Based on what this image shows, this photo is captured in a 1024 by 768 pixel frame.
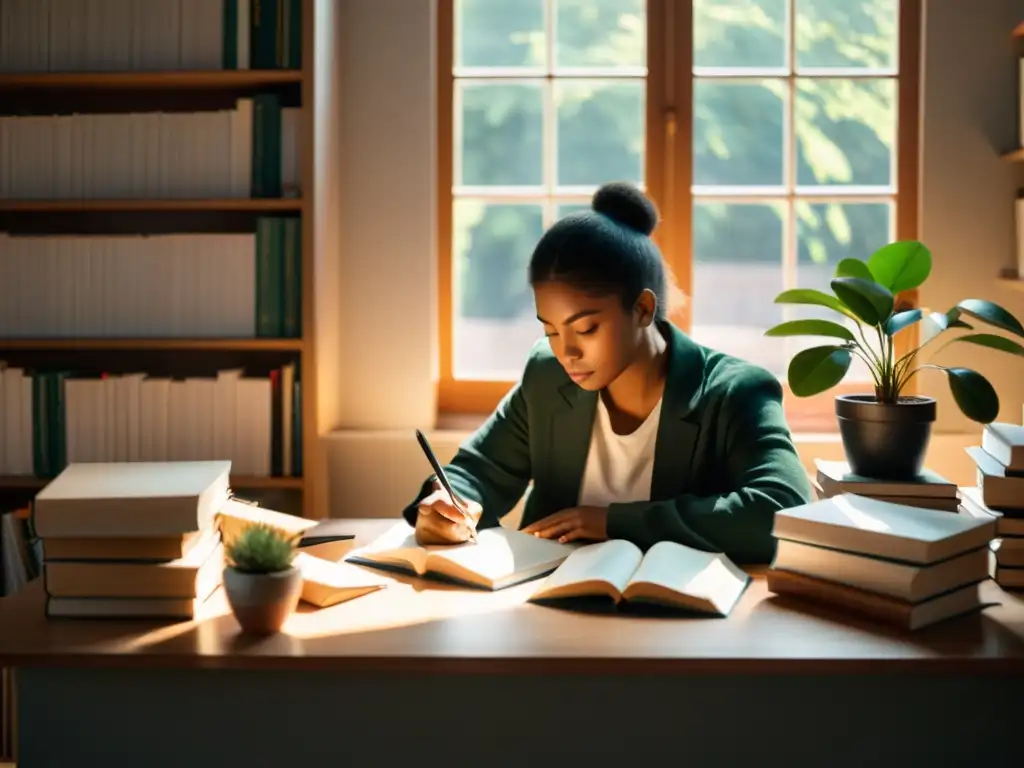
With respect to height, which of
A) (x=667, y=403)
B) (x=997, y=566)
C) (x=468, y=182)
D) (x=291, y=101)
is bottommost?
(x=997, y=566)

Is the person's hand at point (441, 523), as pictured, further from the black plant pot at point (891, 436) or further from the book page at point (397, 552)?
the black plant pot at point (891, 436)

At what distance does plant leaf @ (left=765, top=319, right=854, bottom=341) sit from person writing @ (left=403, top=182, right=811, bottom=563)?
0.18m

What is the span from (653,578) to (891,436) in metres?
0.65

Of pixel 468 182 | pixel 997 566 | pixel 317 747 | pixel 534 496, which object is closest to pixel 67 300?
pixel 468 182

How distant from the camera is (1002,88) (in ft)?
11.0

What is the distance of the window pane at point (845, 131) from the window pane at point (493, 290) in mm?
820

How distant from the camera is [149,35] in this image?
3287mm

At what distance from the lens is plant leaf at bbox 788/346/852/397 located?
2252 millimetres

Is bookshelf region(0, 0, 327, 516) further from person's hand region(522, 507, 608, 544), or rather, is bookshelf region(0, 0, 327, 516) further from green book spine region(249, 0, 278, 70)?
person's hand region(522, 507, 608, 544)

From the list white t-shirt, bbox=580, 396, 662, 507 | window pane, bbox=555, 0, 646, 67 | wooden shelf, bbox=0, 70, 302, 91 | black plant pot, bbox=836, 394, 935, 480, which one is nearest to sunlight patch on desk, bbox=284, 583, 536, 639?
white t-shirt, bbox=580, 396, 662, 507

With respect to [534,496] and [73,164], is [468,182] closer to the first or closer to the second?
[73,164]

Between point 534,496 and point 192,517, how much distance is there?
919mm

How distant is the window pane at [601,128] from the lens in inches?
139

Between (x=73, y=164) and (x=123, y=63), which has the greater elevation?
(x=123, y=63)
